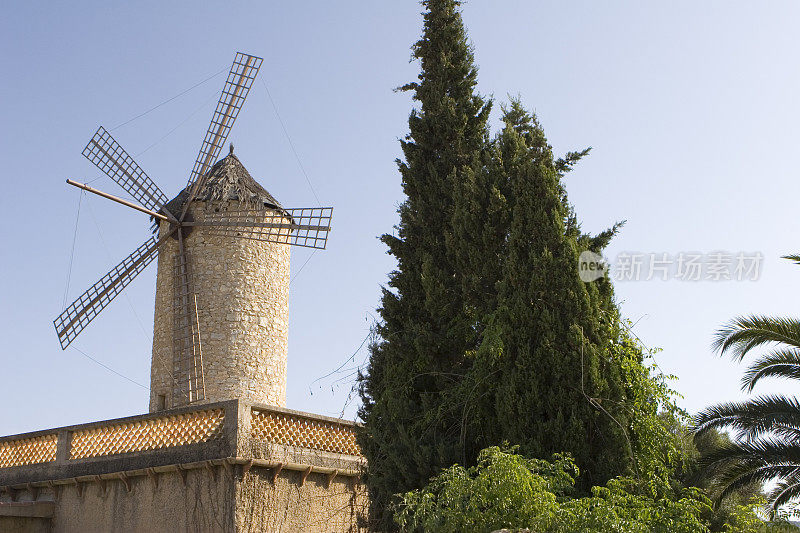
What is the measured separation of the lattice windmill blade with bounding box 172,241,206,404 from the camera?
12.3m

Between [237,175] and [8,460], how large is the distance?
603 centimetres

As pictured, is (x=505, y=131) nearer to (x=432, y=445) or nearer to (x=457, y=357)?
(x=457, y=357)

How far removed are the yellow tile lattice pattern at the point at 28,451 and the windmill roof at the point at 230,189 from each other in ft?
15.9

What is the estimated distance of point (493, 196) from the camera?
7.50 m

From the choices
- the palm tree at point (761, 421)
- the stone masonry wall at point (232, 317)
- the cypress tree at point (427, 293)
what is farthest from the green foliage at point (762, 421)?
the stone masonry wall at point (232, 317)

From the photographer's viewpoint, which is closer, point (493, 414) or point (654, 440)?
point (654, 440)

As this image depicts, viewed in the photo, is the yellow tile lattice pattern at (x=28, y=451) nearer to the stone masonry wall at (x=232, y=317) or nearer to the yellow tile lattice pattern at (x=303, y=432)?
the stone masonry wall at (x=232, y=317)

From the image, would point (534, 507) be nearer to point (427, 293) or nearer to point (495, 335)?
point (495, 335)

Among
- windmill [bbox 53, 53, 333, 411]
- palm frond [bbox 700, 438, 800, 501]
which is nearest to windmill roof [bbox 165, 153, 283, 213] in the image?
windmill [bbox 53, 53, 333, 411]

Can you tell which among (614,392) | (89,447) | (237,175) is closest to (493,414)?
(614,392)

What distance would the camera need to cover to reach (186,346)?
12414 mm

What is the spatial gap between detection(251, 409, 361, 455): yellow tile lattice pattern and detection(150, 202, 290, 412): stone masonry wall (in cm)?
331

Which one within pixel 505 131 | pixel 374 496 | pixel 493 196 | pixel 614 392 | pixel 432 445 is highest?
pixel 505 131

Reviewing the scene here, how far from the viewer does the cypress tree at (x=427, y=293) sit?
732 cm
